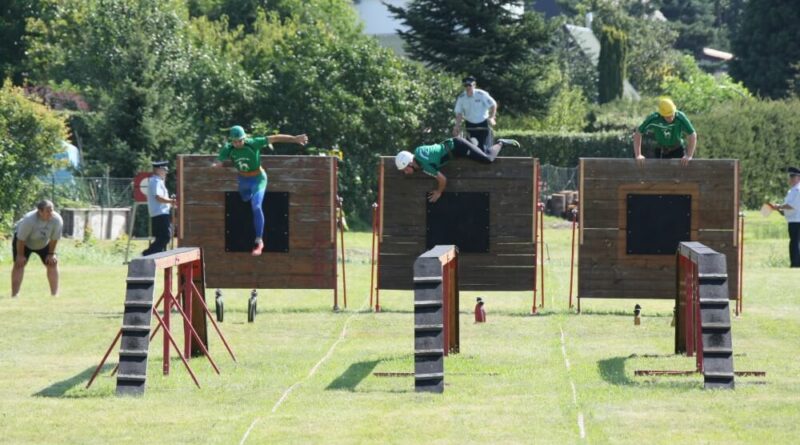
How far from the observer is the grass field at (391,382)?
11633 mm

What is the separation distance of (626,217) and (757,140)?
111ft

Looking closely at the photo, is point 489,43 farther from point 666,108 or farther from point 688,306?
point 688,306

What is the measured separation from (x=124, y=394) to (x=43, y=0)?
5594 cm

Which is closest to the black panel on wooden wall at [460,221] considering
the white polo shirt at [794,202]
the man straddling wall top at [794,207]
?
the man straddling wall top at [794,207]

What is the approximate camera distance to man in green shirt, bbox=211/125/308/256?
2100 cm

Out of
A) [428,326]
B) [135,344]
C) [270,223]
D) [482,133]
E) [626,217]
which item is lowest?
[135,344]

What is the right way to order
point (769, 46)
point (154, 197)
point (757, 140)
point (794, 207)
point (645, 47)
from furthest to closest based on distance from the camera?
1. point (645, 47)
2. point (769, 46)
3. point (757, 140)
4. point (794, 207)
5. point (154, 197)

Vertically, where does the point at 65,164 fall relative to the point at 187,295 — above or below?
above

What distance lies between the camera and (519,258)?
71.9 ft

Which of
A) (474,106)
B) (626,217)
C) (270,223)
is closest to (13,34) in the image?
(270,223)

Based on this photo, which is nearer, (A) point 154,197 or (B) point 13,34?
(A) point 154,197

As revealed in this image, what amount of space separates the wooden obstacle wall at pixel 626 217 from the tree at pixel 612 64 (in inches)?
2649

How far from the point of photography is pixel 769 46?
264 feet

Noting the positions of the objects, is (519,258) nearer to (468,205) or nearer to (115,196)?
(468,205)
